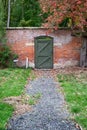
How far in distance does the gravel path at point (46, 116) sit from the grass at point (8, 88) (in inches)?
8.6

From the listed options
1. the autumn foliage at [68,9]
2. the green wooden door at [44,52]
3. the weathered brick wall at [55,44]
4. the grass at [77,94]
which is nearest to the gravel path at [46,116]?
the grass at [77,94]

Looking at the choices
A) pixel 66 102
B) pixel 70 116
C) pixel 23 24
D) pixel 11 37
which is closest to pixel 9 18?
pixel 23 24

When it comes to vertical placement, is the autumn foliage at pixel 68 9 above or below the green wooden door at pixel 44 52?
above

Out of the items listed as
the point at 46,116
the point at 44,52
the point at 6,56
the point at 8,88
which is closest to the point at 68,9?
the point at 44,52

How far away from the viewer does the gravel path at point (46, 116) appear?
6953 mm

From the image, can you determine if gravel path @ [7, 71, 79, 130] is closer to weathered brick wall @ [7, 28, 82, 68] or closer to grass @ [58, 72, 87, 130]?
grass @ [58, 72, 87, 130]

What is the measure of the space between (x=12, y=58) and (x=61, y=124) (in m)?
12.3

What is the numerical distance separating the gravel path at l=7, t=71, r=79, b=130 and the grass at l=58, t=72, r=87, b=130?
0.19 metres

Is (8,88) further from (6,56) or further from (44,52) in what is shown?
(44,52)

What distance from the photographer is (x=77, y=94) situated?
1061 centimetres

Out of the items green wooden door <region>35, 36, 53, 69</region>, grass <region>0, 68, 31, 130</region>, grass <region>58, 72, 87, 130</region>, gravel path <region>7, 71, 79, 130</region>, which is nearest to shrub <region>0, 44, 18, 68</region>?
green wooden door <region>35, 36, 53, 69</region>

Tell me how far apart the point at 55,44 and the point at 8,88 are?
7.97 metres

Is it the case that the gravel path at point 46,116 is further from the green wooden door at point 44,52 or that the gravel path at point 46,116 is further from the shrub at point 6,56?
the green wooden door at point 44,52

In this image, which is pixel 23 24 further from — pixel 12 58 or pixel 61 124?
pixel 61 124
